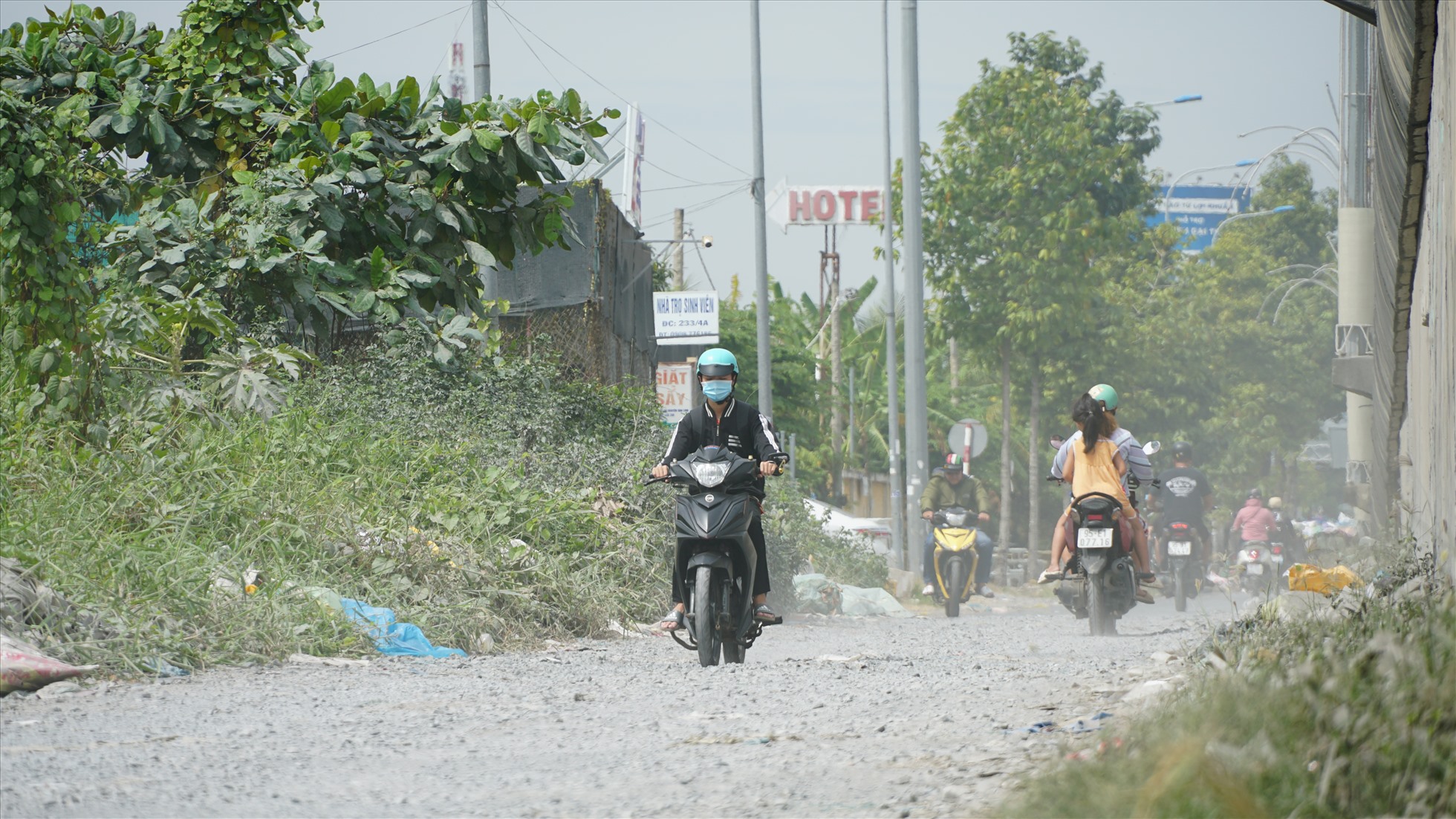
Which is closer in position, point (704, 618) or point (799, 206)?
point (704, 618)

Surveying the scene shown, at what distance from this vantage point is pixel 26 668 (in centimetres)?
589

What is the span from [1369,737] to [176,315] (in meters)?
9.24

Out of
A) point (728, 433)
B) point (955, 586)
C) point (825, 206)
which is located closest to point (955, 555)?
point (955, 586)

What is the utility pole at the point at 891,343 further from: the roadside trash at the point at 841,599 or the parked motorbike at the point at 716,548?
the parked motorbike at the point at 716,548

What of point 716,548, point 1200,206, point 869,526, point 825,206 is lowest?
point 869,526

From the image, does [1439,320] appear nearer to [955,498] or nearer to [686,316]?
[955,498]

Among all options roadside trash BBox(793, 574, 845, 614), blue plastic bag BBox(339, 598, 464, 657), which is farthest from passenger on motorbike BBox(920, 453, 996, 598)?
blue plastic bag BBox(339, 598, 464, 657)

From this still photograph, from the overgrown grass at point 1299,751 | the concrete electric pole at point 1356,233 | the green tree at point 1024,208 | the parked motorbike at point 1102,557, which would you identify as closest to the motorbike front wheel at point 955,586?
the concrete electric pole at point 1356,233

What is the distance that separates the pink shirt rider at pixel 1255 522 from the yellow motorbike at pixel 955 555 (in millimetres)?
4985

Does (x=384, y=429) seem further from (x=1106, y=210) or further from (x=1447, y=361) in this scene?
(x=1106, y=210)

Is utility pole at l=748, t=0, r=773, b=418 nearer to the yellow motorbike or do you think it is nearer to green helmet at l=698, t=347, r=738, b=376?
the yellow motorbike

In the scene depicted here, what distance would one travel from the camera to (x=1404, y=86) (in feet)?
27.1

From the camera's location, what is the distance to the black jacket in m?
8.25

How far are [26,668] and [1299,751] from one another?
4.75 m
